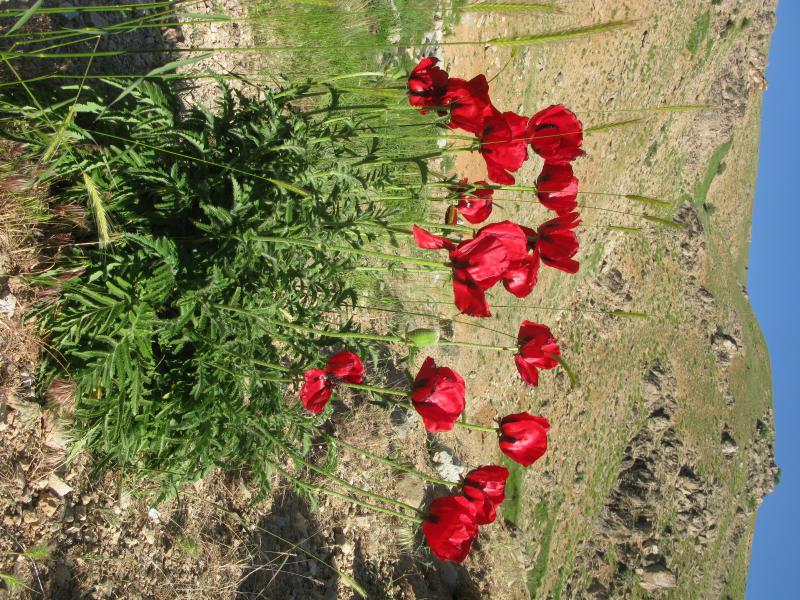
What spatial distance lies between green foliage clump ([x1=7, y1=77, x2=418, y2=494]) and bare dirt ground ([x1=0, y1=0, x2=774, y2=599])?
0.89 ft

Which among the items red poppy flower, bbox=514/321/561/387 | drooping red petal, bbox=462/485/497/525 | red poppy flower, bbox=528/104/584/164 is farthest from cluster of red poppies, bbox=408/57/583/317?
drooping red petal, bbox=462/485/497/525

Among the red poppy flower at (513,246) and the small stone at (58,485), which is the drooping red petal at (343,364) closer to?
the red poppy flower at (513,246)

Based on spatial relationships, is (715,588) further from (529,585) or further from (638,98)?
(638,98)

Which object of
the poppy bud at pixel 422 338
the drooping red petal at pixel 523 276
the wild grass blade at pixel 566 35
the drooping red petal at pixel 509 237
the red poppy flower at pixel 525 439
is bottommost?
the red poppy flower at pixel 525 439

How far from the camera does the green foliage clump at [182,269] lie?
200cm

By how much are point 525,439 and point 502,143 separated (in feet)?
3.87

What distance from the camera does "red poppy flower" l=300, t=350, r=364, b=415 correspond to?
7.23 ft

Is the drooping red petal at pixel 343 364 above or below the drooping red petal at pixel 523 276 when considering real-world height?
below

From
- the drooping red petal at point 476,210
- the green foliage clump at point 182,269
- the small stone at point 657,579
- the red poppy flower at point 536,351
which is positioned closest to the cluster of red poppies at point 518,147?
the drooping red petal at point 476,210

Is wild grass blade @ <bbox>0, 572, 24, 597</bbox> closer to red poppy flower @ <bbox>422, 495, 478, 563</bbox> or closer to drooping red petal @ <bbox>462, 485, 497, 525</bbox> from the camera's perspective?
red poppy flower @ <bbox>422, 495, 478, 563</bbox>

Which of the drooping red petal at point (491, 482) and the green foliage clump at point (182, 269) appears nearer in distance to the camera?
the green foliage clump at point (182, 269)

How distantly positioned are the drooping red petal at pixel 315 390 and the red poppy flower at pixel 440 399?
13.8 inches

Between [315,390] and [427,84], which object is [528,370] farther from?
[427,84]

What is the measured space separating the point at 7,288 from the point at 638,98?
10787mm
